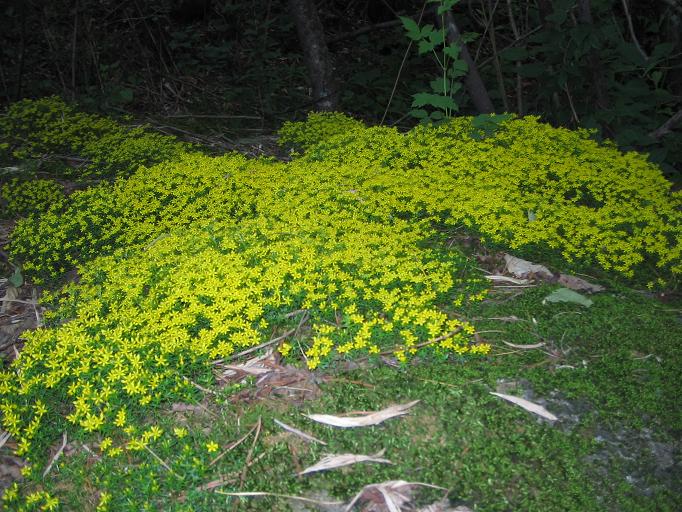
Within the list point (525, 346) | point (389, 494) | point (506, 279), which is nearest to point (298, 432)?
point (389, 494)

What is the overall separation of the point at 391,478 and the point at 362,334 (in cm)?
82

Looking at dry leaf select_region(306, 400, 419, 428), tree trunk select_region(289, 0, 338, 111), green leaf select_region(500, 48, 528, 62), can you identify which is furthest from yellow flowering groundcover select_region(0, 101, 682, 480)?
tree trunk select_region(289, 0, 338, 111)

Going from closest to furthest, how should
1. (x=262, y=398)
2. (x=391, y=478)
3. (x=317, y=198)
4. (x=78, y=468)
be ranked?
(x=391, y=478) < (x=78, y=468) < (x=262, y=398) < (x=317, y=198)

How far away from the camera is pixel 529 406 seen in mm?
2787

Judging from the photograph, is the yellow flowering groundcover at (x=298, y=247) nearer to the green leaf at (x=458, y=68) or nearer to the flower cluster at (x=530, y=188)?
the flower cluster at (x=530, y=188)

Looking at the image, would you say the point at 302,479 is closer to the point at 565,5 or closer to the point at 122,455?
the point at 122,455

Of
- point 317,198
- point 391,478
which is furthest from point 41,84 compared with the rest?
point 391,478

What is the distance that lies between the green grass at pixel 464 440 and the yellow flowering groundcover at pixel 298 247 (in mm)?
161

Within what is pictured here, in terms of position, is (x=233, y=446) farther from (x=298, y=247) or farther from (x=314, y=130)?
(x=314, y=130)

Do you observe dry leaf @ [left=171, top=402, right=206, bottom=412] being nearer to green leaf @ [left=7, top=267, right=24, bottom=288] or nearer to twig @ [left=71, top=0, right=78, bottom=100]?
green leaf @ [left=7, top=267, right=24, bottom=288]

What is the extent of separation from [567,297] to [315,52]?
481cm

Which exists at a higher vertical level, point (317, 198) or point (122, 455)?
point (317, 198)

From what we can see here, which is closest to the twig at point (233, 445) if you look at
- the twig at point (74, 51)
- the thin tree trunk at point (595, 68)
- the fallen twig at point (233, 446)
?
the fallen twig at point (233, 446)

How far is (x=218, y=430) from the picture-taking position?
110 inches
